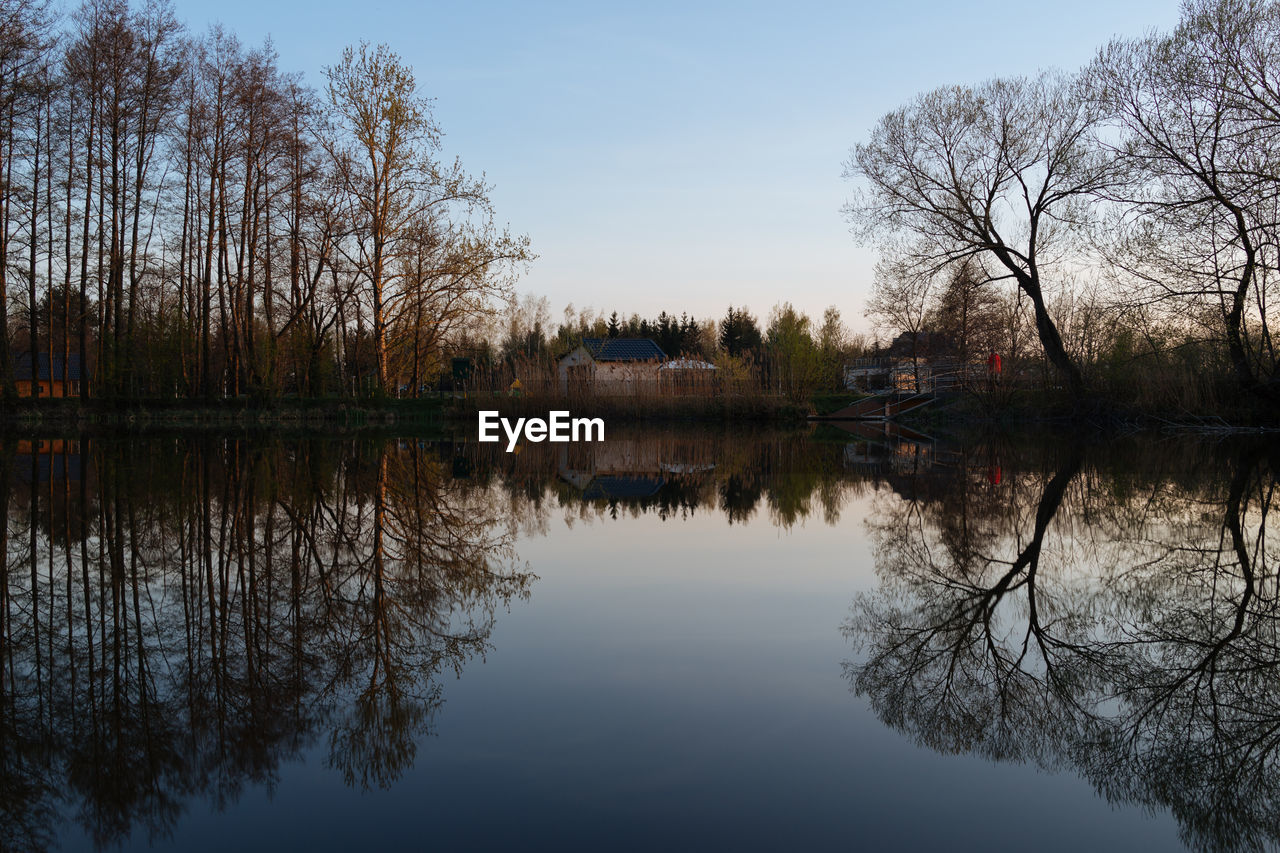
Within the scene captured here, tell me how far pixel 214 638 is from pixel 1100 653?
352cm

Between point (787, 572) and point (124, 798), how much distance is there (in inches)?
134

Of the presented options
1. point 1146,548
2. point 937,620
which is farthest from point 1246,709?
point 1146,548

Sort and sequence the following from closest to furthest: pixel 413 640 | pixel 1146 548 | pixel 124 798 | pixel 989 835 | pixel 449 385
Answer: pixel 989 835
pixel 124 798
pixel 413 640
pixel 1146 548
pixel 449 385

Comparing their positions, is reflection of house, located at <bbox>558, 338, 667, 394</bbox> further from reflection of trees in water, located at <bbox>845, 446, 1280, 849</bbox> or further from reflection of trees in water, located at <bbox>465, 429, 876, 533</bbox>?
reflection of trees in water, located at <bbox>845, 446, 1280, 849</bbox>

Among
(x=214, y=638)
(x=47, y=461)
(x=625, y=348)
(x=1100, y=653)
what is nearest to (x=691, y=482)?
(x=1100, y=653)

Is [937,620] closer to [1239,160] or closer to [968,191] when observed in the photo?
[1239,160]

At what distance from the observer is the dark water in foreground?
6.84 feet

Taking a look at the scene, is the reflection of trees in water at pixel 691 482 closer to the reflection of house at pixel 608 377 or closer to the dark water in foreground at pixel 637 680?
the dark water in foreground at pixel 637 680

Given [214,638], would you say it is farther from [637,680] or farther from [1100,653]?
[1100,653]

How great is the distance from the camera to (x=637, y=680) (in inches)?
118

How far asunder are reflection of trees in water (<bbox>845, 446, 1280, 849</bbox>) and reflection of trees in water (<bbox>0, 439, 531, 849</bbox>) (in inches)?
69.0

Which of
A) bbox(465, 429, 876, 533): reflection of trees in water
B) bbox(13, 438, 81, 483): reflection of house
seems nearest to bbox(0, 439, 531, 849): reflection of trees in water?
bbox(465, 429, 876, 533): reflection of trees in water

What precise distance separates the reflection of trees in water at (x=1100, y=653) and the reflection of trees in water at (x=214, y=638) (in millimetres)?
1753

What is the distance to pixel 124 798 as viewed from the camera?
218 cm
